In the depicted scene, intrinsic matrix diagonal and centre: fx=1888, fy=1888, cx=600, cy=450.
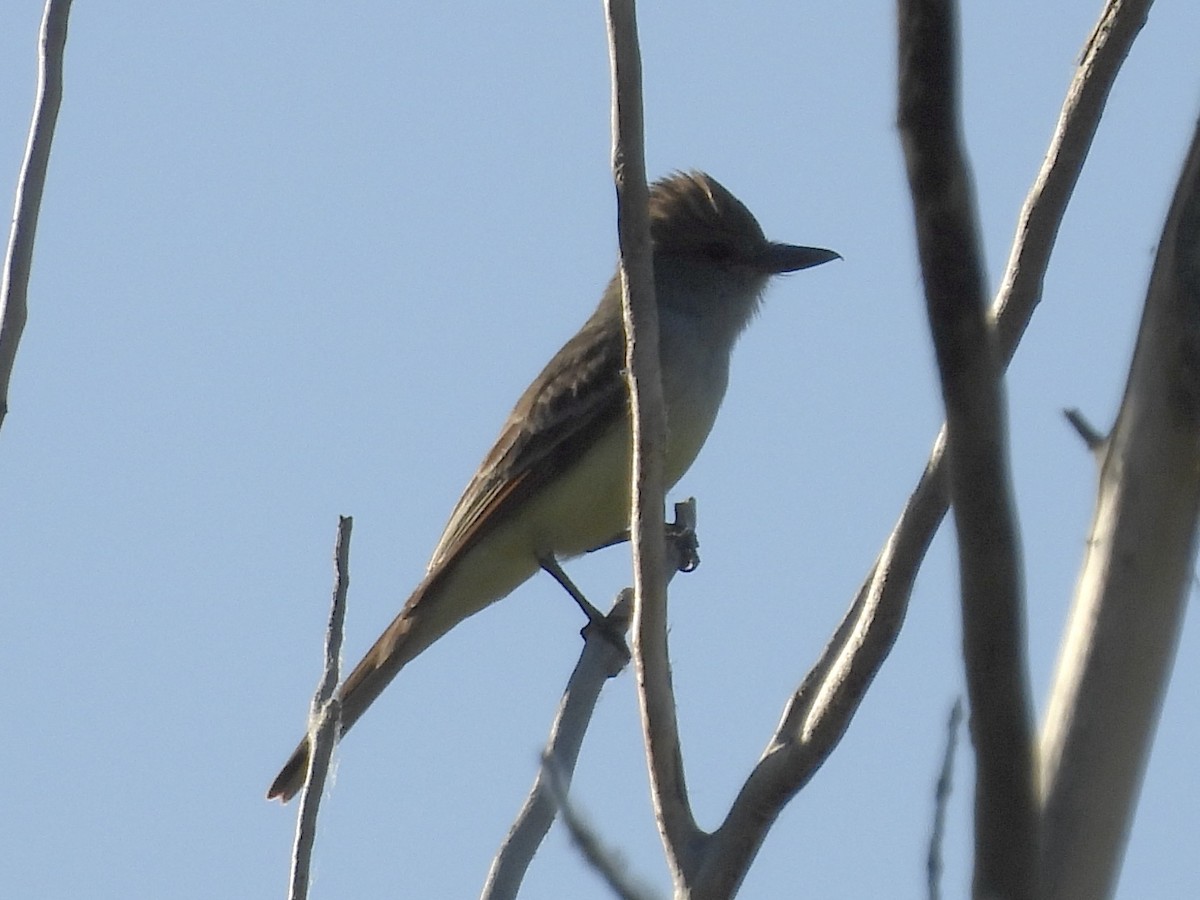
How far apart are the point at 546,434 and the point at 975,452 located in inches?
261

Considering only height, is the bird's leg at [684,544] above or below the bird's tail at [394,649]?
above

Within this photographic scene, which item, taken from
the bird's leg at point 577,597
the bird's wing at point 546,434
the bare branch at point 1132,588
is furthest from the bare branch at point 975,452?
the bird's wing at point 546,434

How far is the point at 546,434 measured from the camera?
8609mm

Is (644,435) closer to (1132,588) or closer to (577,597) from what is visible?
(1132,588)

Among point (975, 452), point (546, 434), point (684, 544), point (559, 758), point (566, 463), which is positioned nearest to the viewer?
point (975, 452)

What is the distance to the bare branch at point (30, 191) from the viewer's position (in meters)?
3.63

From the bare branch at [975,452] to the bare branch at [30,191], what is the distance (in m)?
2.16

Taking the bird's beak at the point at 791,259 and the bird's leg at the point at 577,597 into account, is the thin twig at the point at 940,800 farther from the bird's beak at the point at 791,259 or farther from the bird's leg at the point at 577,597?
the bird's beak at the point at 791,259

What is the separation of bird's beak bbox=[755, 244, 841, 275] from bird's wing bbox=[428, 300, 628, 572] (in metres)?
0.90

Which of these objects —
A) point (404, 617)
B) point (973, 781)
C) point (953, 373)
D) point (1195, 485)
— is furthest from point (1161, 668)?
point (404, 617)

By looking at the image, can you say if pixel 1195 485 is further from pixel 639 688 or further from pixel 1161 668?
pixel 639 688

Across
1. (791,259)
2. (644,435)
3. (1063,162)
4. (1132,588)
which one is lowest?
(1132,588)

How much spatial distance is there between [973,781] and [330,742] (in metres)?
2.09

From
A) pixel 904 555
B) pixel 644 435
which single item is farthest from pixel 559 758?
pixel 904 555
